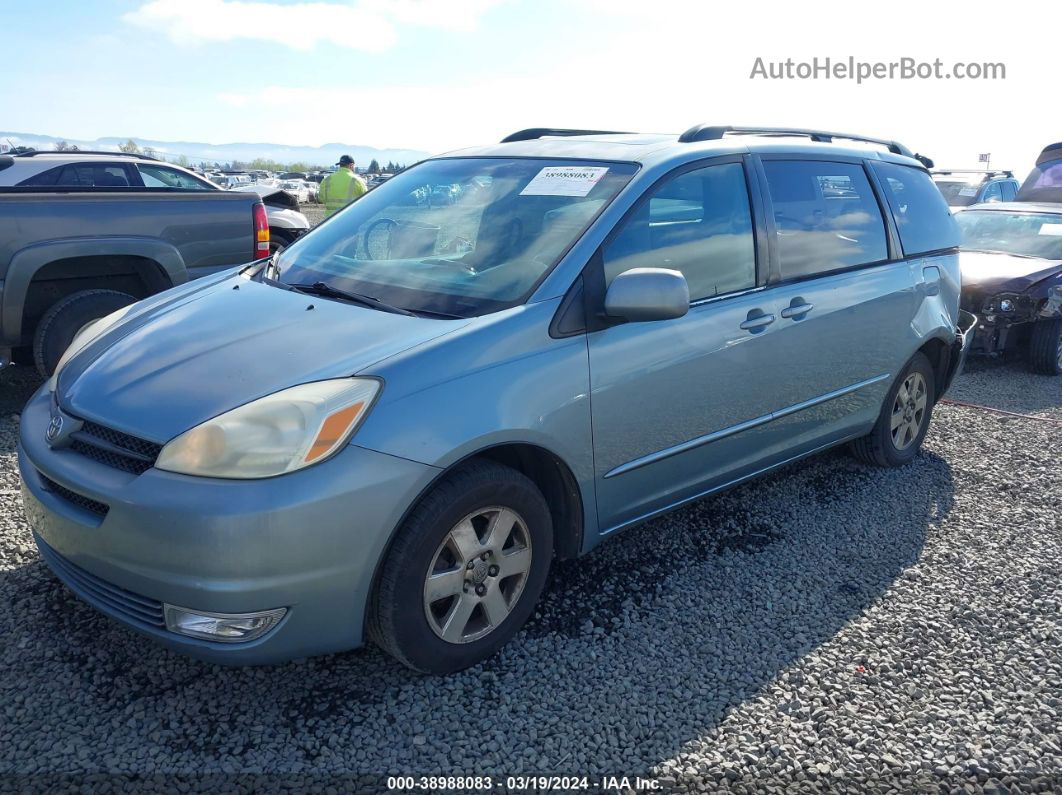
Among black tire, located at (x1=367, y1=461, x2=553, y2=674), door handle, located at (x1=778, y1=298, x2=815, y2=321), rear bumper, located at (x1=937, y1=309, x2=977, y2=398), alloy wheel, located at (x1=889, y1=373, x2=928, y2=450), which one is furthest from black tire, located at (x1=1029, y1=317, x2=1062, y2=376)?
black tire, located at (x1=367, y1=461, x2=553, y2=674)

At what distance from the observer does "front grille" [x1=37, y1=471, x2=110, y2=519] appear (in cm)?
241

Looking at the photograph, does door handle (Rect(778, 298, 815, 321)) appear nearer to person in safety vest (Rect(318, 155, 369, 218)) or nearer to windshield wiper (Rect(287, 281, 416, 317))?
windshield wiper (Rect(287, 281, 416, 317))

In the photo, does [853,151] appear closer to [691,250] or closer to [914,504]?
[691,250]

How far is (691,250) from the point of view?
334cm

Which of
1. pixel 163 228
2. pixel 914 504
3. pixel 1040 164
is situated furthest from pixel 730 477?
pixel 1040 164

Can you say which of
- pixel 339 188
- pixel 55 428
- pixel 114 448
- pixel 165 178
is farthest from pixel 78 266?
pixel 165 178

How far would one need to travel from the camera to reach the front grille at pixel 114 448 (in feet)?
7.84

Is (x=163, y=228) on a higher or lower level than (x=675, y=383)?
higher

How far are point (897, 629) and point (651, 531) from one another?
114cm

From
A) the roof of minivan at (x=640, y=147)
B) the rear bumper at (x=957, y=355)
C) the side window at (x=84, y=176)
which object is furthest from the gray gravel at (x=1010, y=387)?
the side window at (x=84, y=176)

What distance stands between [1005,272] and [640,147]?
5518 millimetres

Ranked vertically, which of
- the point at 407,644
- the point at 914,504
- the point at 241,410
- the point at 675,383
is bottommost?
the point at 914,504

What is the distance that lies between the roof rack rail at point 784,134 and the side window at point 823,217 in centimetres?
24

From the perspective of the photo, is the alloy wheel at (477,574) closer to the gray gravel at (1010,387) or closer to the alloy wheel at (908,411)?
the alloy wheel at (908,411)
